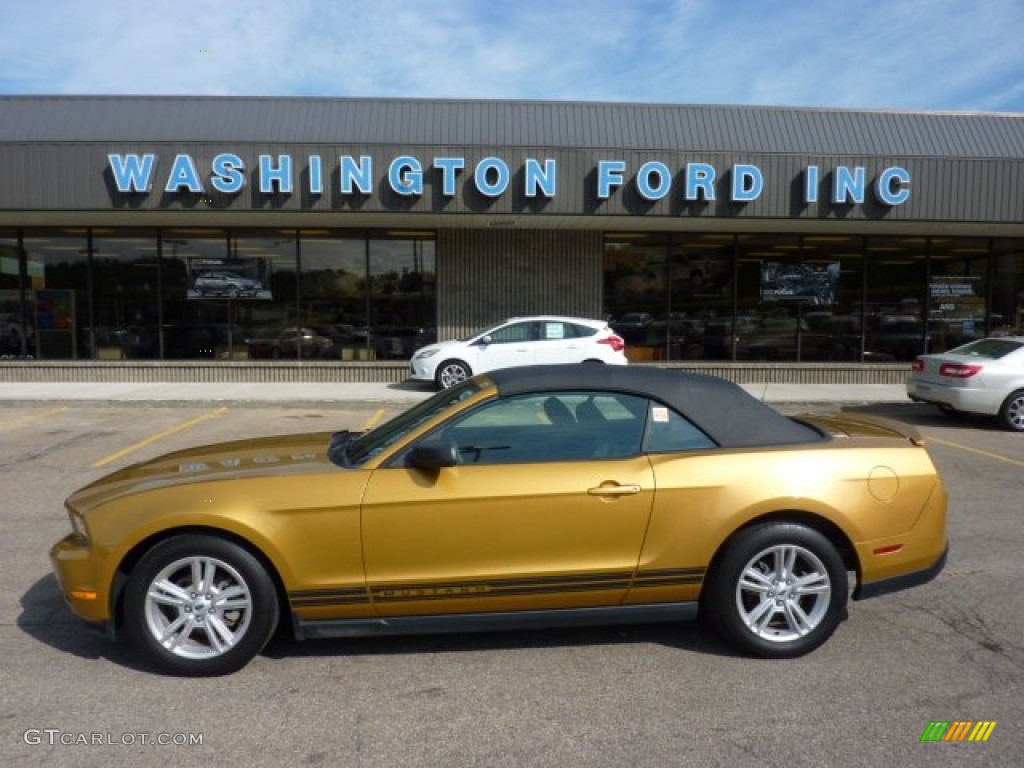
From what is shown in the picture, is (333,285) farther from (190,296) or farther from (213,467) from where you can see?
(213,467)

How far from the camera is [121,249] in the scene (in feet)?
55.4

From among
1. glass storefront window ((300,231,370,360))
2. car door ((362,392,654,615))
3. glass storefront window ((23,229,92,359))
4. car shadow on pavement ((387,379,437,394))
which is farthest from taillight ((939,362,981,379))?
glass storefront window ((23,229,92,359))

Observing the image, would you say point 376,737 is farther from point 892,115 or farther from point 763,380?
point 892,115

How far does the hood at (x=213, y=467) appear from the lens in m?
3.78

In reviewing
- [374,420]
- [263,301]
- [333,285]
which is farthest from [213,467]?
[263,301]

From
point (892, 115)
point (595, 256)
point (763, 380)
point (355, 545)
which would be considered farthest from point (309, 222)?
point (355, 545)

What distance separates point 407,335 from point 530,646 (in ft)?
44.7

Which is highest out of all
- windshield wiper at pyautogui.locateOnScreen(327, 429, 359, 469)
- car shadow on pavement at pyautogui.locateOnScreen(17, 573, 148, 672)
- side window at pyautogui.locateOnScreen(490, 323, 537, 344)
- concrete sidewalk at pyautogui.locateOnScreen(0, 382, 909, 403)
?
side window at pyautogui.locateOnScreen(490, 323, 537, 344)

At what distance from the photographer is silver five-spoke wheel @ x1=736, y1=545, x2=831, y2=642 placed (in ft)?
12.4

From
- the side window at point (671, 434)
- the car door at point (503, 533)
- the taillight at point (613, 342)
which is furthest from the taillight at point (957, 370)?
the car door at point (503, 533)

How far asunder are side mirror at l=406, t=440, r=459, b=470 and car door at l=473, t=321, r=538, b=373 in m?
10.5

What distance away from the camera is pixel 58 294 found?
1702 centimetres

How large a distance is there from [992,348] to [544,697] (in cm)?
1077

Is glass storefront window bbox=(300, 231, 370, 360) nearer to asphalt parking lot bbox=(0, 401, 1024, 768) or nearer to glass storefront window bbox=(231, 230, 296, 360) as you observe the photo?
glass storefront window bbox=(231, 230, 296, 360)
